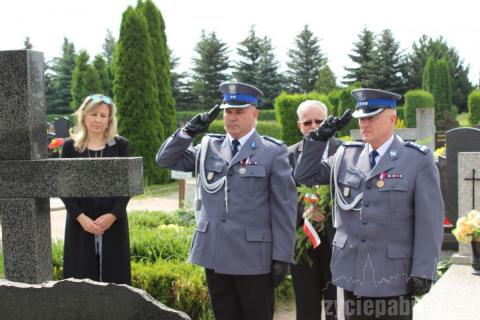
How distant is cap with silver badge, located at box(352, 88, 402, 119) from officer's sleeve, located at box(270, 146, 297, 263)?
0.56 meters

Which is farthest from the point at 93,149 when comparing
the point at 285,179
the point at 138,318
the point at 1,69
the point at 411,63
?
the point at 411,63

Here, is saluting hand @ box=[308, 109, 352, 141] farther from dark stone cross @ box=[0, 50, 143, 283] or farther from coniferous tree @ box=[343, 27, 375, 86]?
coniferous tree @ box=[343, 27, 375, 86]

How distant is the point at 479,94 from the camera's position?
31203 millimetres

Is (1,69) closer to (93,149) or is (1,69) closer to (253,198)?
(93,149)

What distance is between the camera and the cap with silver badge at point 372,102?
3.27 m

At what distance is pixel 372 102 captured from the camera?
327cm

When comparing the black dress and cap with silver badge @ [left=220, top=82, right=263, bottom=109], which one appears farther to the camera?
the black dress

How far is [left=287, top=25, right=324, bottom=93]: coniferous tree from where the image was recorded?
5300 cm

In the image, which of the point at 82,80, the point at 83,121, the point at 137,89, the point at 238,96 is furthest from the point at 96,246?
the point at 82,80

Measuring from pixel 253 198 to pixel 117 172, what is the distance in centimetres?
81

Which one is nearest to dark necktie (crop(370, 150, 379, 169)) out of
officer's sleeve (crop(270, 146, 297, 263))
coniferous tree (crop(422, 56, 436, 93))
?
officer's sleeve (crop(270, 146, 297, 263))

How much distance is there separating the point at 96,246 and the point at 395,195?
1.96 m

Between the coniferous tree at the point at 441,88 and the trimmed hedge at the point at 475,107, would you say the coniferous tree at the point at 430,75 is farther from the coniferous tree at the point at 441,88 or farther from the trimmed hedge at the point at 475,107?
the trimmed hedge at the point at 475,107

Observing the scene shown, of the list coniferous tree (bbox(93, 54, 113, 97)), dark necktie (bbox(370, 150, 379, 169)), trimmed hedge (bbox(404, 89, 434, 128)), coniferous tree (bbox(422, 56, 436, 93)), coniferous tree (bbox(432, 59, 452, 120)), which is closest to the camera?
dark necktie (bbox(370, 150, 379, 169))
